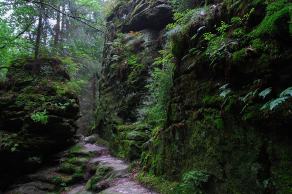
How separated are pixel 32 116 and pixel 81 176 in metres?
3.52

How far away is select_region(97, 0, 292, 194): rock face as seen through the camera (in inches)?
193

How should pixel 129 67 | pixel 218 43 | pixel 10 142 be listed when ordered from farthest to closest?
pixel 129 67 → pixel 10 142 → pixel 218 43

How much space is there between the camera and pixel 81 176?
1359cm

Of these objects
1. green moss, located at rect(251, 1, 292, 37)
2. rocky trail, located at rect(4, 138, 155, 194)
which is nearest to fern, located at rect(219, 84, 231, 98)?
green moss, located at rect(251, 1, 292, 37)

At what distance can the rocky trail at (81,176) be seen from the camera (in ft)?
33.7

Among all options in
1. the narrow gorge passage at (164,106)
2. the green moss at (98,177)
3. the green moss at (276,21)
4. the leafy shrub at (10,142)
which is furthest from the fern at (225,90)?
the leafy shrub at (10,142)

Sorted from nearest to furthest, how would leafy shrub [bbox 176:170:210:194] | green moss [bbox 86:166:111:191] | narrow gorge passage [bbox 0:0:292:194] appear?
narrow gorge passage [bbox 0:0:292:194] < leafy shrub [bbox 176:170:210:194] < green moss [bbox 86:166:111:191]

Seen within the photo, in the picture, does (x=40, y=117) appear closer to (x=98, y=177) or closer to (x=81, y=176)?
(x=81, y=176)

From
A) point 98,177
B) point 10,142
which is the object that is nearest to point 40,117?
point 10,142

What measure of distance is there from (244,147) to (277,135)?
806 mm

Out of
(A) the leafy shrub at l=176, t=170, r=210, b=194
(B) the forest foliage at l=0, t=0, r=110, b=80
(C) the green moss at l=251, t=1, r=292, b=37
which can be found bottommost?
(A) the leafy shrub at l=176, t=170, r=210, b=194

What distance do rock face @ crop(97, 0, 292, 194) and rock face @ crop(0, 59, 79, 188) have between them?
660 cm

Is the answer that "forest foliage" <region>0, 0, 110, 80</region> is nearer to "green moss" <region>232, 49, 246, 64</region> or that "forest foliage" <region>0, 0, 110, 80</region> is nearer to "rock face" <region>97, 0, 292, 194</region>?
"rock face" <region>97, 0, 292, 194</region>

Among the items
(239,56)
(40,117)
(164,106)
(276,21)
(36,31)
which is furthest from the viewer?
(36,31)
